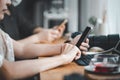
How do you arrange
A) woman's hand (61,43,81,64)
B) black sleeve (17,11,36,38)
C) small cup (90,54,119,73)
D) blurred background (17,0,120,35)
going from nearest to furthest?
small cup (90,54,119,73) < woman's hand (61,43,81,64) < blurred background (17,0,120,35) < black sleeve (17,11,36,38)

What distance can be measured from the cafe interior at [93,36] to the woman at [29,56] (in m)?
0.03

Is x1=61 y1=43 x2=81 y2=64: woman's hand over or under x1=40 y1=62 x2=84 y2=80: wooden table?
over

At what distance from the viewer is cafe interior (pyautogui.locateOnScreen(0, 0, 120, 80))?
1.21 m

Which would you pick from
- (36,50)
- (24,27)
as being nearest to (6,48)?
(36,50)

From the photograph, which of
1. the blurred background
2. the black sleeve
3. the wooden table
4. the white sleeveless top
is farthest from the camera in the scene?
the black sleeve

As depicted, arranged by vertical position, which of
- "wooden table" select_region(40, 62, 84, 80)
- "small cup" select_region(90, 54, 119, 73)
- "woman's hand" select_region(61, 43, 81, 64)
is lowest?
"wooden table" select_region(40, 62, 84, 80)

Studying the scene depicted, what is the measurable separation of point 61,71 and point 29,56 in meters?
0.55

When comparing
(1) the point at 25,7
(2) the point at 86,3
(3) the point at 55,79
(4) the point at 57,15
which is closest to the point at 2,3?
(3) the point at 55,79

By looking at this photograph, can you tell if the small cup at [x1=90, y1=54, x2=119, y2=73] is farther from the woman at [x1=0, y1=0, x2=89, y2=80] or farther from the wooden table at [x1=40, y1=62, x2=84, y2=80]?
the woman at [x1=0, y1=0, x2=89, y2=80]

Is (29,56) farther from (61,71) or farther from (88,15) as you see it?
(88,15)

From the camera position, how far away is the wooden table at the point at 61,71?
51.1 inches

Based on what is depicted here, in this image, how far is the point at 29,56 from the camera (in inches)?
75.7

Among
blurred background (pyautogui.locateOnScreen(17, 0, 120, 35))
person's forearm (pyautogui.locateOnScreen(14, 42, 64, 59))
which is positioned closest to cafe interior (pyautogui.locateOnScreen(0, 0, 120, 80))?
blurred background (pyautogui.locateOnScreen(17, 0, 120, 35))

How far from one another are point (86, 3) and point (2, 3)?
4.82ft
